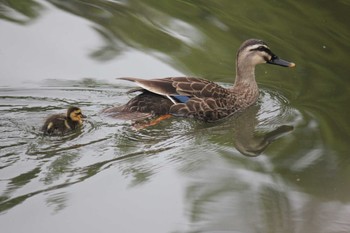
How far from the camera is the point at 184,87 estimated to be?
6441 mm

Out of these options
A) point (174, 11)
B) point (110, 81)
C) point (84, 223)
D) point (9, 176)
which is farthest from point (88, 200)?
point (174, 11)

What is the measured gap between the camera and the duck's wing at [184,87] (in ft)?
20.6

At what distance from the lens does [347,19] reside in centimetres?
811

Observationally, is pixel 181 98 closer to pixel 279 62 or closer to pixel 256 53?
pixel 256 53

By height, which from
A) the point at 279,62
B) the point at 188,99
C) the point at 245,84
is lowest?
the point at 188,99

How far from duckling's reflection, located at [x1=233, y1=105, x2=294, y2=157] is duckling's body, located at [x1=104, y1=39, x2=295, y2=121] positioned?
0.19 metres

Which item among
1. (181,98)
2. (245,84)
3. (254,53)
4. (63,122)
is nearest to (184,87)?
(181,98)

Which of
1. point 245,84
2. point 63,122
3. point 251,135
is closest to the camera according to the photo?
point 63,122

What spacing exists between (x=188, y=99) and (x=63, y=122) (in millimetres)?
1247

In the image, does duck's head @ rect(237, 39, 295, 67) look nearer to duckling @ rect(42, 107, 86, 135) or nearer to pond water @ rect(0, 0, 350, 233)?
pond water @ rect(0, 0, 350, 233)

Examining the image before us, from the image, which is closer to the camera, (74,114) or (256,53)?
(74,114)

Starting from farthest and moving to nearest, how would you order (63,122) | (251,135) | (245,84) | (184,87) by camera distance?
1. (245,84)
2. (184,87)
3. (251,135)
4. (63,122)

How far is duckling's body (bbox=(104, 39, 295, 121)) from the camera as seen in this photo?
20.6ft

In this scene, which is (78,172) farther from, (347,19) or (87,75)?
(347,19)
